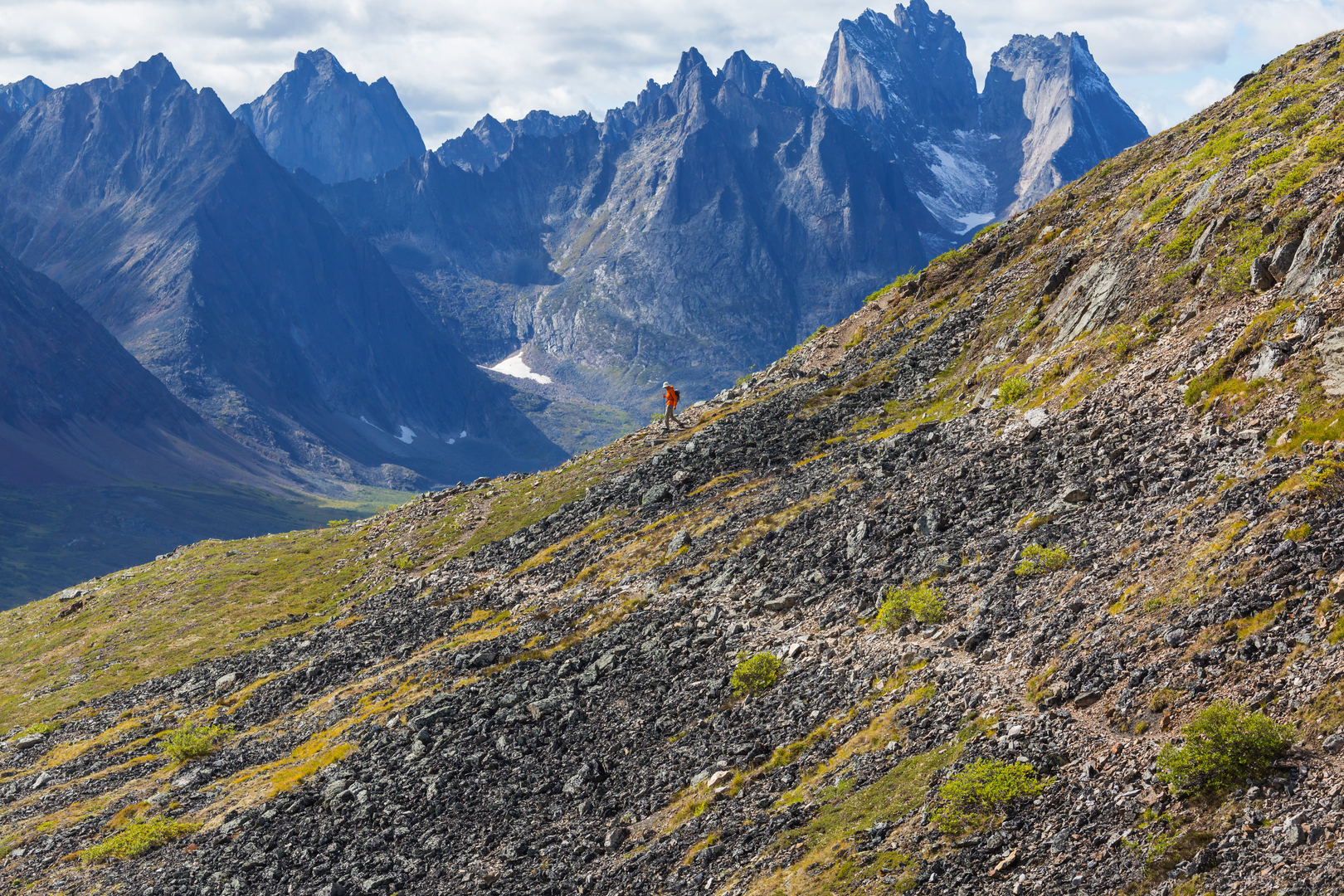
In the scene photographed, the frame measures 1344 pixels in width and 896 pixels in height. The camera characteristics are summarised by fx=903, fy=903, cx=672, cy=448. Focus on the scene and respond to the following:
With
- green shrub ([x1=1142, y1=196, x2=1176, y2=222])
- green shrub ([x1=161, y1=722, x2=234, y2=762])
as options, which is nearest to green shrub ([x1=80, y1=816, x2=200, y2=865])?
green shrub ([x1=161, y1=722, x2=234, y2=762])

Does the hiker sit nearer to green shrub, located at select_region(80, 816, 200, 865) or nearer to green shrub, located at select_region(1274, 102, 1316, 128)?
green shrub, located at select_region(1274, 102, 1316, 128)

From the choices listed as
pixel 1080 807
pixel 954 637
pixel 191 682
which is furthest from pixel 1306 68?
pixel 191 682

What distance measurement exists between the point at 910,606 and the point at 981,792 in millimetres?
9925

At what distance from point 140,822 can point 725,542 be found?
28.6 m

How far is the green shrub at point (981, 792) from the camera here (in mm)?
18906

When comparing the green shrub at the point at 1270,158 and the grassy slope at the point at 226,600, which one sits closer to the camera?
the green shrub at the point at 1270,158

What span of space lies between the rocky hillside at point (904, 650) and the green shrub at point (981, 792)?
0.23 feet

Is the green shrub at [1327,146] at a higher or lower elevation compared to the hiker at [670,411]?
lower

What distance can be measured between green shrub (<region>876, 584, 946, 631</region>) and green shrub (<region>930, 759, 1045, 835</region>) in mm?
8402

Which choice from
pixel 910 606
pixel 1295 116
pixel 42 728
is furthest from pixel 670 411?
pixel 42 728

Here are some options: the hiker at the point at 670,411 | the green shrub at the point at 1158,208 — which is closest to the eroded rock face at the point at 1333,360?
Answer: the green shrub at the point at 1158,208

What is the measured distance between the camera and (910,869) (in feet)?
61.6

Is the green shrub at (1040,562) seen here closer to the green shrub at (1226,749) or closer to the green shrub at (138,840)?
the green shrub at (1226,749)

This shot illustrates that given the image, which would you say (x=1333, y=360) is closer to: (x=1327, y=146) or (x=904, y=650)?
(x=904, y=650)
